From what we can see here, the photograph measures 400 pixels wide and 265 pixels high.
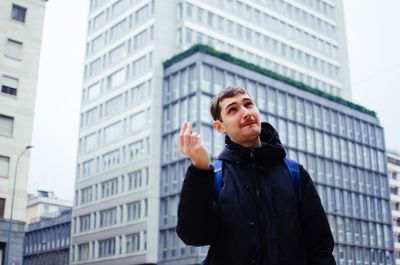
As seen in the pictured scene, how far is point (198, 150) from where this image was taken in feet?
8.64

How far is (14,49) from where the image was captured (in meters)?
37.6

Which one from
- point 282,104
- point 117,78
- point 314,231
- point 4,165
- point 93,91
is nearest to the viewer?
point 314,231

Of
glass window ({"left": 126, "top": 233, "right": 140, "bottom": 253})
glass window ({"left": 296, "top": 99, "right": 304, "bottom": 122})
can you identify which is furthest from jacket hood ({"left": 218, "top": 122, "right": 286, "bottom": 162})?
glass window ({"left": 296, "top": 99, "right": 304, "bottom": 122})

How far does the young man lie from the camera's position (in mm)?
2672

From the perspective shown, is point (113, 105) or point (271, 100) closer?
point (271, 100)

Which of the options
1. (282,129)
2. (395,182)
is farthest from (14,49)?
(395,182)

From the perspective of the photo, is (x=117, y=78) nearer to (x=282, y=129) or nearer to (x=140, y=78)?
(x=140, y=78)

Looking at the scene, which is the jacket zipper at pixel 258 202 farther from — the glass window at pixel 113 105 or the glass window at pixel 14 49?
the glass window at pixel 113 105

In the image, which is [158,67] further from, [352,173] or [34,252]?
[34,252]

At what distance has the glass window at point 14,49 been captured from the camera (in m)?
37.3

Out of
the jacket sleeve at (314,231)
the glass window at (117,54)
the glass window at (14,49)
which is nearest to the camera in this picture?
the jacket sleeve at (314,231)

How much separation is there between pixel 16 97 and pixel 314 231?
36.0m

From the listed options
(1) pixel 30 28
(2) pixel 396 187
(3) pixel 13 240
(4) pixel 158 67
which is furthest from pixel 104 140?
(2) pixel 396 187

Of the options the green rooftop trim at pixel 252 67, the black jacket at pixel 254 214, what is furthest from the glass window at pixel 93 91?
the black jacket at pixel 254 214
